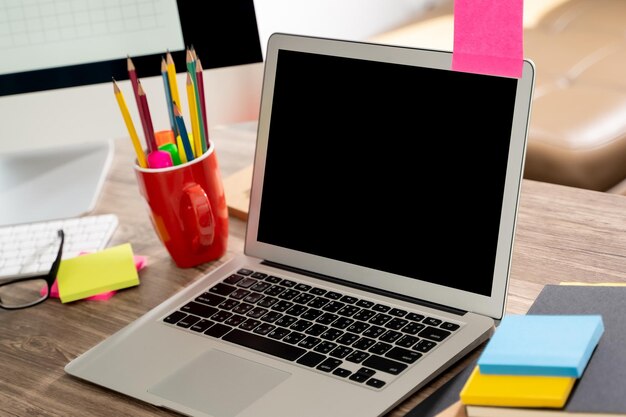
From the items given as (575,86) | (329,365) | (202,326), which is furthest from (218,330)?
(575,86)

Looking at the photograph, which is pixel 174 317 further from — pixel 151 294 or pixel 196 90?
pixel 196 90

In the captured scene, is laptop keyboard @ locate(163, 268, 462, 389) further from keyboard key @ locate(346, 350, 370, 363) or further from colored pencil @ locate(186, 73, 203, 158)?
colored pencil @ locate(186, 73, 203, 158)

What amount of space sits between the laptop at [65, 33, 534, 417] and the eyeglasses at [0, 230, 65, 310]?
0.16 metres

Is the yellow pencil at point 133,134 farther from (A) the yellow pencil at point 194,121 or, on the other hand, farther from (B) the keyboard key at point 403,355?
(B) the keyboard key at point 403,355

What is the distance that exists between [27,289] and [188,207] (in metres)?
0.23

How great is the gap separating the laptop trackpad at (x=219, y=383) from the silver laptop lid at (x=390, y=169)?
16 cm

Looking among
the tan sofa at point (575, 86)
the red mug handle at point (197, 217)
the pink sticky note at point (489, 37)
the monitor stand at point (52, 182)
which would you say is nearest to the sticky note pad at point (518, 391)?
the pink sticky note at point (489, 37)

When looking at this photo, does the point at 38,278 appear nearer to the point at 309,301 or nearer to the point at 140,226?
the point at 140,226

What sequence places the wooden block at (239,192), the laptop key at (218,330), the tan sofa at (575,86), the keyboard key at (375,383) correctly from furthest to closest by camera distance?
1. the tan sofa at (575,86)
2. the wooden block at (239,192)
3. the laptop key at (218,330)
4. the keyboard key at (375,383)

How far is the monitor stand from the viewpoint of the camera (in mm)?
1155

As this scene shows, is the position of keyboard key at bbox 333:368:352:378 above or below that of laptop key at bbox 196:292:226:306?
above

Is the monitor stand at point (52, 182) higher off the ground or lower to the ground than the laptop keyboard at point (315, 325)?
lower

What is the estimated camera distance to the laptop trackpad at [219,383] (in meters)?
0.71

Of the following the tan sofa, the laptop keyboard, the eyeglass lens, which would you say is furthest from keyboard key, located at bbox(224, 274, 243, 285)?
the tan sofa
